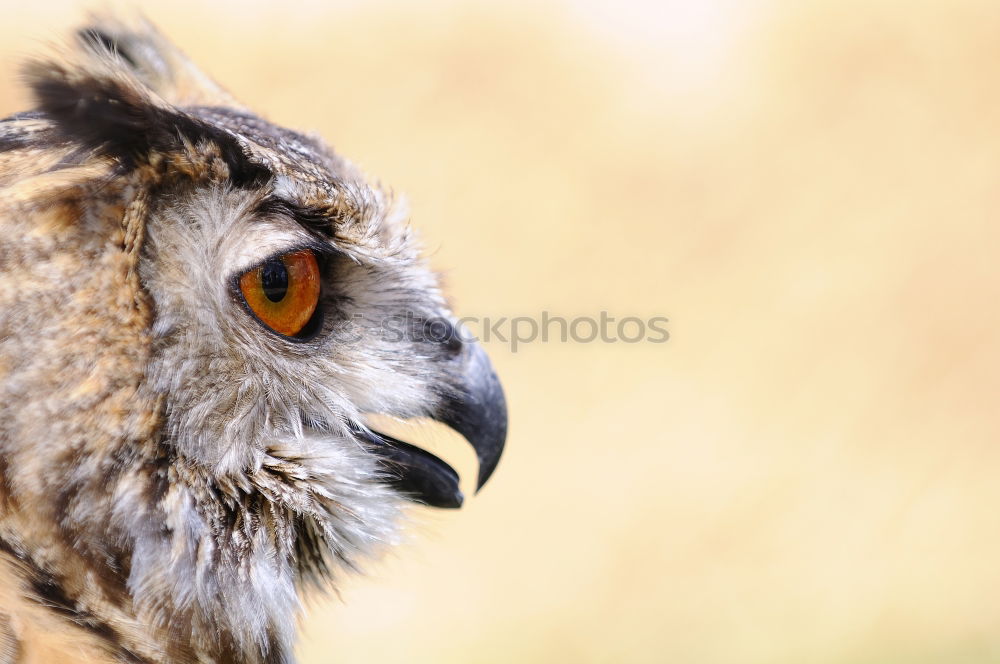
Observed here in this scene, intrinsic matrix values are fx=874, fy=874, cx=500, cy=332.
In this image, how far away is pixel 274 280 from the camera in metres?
1.32

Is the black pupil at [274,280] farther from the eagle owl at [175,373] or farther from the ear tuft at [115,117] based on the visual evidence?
the ear tuft at [115,117]

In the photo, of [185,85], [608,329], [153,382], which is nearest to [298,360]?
[153,382]

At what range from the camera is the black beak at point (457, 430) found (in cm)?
159

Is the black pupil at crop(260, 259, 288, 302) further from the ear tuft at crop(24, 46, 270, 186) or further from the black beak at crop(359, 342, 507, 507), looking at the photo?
the black beak at crop(359, 342, 507, 507)

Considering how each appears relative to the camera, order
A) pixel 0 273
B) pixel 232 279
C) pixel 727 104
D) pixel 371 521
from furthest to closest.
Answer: pixel 727 104, pixel 371 521, pixel 232 279, pixel 0 273

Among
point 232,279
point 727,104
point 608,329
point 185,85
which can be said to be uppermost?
point 727,104

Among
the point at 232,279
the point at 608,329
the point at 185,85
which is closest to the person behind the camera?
the point at 232,279

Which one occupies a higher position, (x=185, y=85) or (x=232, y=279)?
(x=185, y=85)

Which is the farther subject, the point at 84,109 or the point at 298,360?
the point at 298,360

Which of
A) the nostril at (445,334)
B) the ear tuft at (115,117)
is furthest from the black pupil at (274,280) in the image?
the nostril at (445,334)

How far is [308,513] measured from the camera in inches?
55.2

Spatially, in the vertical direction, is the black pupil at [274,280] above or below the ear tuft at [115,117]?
below

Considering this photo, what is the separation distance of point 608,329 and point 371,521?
5111 mm

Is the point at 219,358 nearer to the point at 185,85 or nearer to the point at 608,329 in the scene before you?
the point at 185,85
